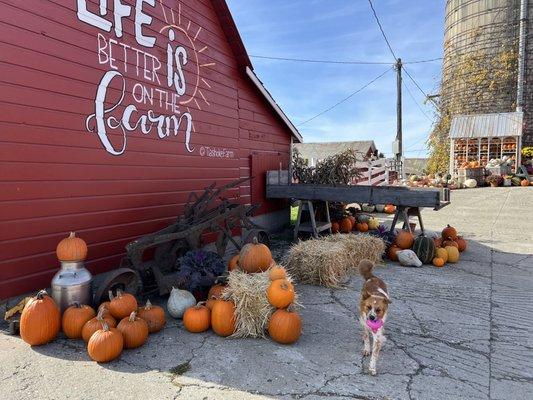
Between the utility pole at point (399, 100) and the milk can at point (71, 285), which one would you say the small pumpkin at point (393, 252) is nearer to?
the milk can at point (71, 285)

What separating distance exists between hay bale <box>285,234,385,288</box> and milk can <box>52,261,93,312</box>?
117 inches

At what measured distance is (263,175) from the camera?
9742mm

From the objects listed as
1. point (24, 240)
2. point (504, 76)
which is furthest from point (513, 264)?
point (504, 76)

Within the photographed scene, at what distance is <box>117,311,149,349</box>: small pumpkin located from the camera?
3.65m

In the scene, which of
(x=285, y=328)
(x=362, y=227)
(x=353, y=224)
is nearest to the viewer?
(x=285, y=328)

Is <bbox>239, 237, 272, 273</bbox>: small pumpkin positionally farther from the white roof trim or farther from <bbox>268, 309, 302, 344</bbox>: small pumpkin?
the white roof trim

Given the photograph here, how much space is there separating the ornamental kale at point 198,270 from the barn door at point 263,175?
439cm

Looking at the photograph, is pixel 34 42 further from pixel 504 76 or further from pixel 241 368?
pixel 504 76

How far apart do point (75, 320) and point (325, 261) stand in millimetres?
3459

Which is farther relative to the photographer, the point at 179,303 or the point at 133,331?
the point at 179,303

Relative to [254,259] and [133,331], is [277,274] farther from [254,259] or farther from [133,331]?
[133,331]

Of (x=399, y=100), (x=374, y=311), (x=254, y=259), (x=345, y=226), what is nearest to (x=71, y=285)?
(x=254, y=259)

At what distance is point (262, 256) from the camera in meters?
5.00

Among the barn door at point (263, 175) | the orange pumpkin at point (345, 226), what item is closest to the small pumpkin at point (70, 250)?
the barn door at point (263, 175)
